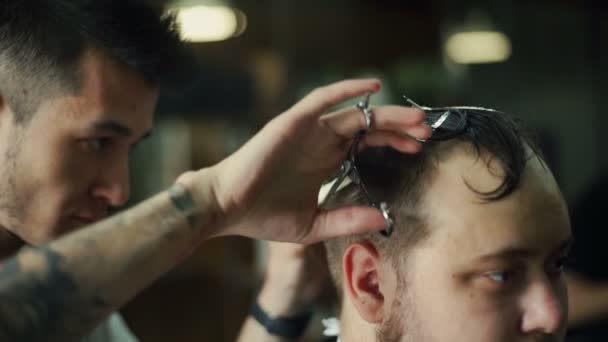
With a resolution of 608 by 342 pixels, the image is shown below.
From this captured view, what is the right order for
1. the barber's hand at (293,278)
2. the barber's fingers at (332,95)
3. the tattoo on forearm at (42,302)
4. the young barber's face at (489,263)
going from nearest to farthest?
the tattoo on forearm at (42,302) → the barber's fingers at (332,95) → the young barber's face at (489,263) → the barber's hand at (293,278)

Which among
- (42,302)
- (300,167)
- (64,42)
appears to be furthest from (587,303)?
(42,302)

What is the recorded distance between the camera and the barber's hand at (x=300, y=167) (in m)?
1.19

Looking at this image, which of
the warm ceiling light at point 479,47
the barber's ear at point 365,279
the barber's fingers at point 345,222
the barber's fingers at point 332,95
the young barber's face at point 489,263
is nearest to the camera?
the barber's fingers at point 332,95

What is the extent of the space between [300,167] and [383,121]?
18 cm

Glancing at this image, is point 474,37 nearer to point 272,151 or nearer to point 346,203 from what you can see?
point 346,203

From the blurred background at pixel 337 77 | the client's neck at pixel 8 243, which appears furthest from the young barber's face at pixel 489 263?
the blurred background at pixel 337 77

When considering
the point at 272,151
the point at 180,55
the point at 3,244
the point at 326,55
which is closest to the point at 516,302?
the point at 272,151

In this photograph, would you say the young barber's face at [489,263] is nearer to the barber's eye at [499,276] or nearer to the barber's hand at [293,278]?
the barber's eye at [499,276]

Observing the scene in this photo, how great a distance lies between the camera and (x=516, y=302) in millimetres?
1418

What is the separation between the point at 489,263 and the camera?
1402 mm

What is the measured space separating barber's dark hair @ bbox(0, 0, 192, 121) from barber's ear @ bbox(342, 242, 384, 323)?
697 mm

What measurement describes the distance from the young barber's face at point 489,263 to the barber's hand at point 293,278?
0.44 m

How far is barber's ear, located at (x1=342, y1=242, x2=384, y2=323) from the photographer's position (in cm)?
157

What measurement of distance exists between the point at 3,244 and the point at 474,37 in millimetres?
4522
